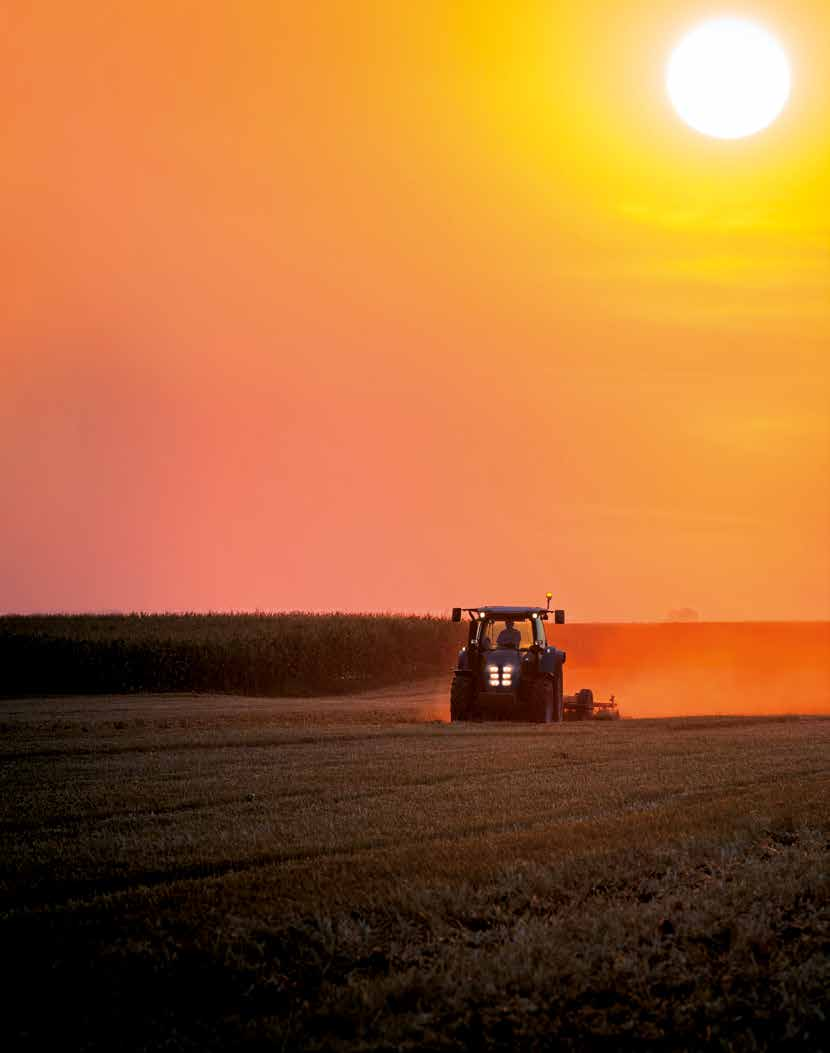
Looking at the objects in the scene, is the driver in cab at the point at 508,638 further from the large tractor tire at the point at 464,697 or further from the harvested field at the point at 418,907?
the harvested field at the point at 418,907

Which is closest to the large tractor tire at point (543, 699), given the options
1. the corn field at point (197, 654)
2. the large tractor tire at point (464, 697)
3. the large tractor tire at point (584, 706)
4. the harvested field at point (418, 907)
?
the large tractor tire at point (464, 697)

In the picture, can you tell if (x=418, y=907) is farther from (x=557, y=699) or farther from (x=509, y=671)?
(x=557, y=699)

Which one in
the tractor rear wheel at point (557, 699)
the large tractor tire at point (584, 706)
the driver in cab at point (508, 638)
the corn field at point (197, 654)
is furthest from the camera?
the corn field at point (197, 654)

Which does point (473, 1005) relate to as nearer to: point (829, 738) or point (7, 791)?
point (7, 791)

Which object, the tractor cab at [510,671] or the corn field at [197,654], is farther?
the corn field at [197,654]

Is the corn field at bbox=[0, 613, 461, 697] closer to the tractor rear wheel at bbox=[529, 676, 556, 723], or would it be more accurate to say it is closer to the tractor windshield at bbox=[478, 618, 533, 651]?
the tractor windshield at bbox=[478, 618, 533, 651]

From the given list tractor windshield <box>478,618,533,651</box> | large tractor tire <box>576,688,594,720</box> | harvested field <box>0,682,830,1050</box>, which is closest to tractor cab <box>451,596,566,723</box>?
tractor windshield <box>478,618,533,651</box>

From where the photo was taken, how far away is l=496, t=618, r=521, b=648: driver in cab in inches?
1075

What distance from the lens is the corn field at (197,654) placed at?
46.3 metres

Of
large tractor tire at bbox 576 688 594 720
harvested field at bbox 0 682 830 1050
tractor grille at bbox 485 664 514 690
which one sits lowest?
harvested field at bbox 0 682 830 1050

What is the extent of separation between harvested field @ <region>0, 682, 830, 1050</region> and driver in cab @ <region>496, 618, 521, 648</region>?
9.39 metres

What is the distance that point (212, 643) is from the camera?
47.5 m

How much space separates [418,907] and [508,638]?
1825cm

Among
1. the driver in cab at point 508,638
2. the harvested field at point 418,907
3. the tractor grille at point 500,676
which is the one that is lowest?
the harvested field at point 418,907
